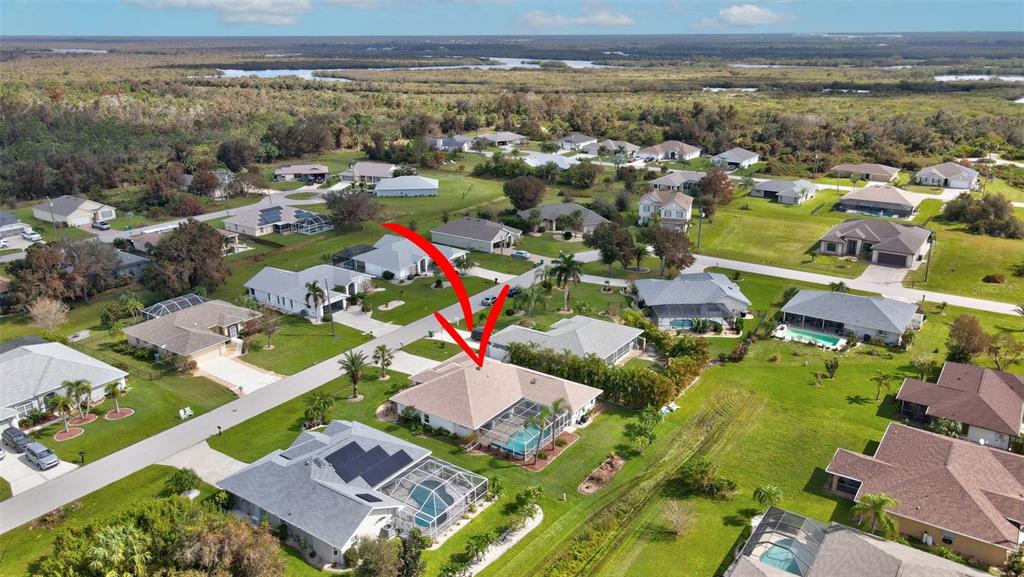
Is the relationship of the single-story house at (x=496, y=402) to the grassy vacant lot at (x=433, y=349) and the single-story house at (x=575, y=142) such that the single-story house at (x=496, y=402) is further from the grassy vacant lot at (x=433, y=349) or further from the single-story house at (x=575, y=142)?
the single-story house at (x=575, y=142)

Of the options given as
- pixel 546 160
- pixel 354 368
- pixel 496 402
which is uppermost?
pixel 546 160

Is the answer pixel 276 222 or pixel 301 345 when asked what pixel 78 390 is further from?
pixel 276 222

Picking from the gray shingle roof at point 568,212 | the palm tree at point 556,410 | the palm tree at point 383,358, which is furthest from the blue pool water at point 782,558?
the gray shingle roof at point 568,212

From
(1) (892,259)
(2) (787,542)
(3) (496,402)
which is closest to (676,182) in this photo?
(1) (892,259)

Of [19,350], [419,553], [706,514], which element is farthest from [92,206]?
[706,514]

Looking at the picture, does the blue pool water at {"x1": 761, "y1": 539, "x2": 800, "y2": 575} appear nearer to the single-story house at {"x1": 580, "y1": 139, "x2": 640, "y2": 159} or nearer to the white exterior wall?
the white exterior wall
